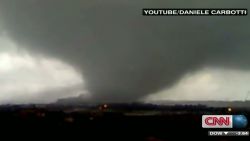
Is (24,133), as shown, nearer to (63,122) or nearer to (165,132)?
(63,122)

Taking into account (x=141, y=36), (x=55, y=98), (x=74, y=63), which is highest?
(x=141, y=36)

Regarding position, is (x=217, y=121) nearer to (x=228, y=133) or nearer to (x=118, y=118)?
(x=228, y=133)

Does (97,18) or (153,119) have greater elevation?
(97,18)

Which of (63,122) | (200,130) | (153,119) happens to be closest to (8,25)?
(63,122)
